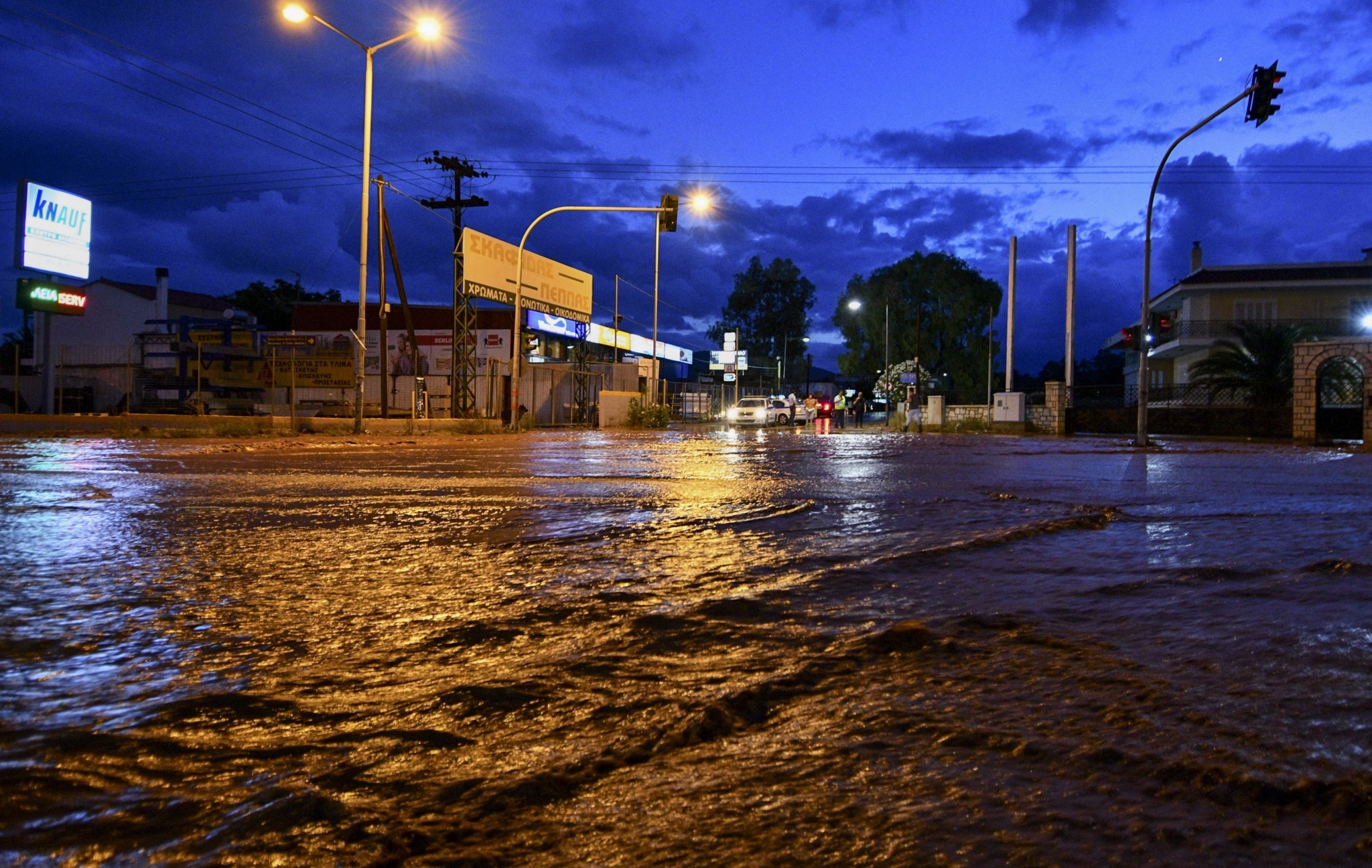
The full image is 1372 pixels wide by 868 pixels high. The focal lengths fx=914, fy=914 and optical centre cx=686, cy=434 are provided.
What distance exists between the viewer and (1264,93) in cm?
1697

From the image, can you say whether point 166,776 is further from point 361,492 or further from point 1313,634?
point 361,492

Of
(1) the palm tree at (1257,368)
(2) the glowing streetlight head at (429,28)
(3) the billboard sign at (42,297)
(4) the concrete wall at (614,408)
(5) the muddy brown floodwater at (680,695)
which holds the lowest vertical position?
(5) the muddy brown floodwater at (680,695)

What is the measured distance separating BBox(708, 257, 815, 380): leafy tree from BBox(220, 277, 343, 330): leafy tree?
38115 millimetres

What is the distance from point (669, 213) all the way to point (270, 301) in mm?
55170

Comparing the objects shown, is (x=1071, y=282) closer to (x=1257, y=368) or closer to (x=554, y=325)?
(x=1257, y=368)

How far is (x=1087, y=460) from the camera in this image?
575 inches

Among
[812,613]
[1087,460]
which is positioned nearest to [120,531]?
[812,613]

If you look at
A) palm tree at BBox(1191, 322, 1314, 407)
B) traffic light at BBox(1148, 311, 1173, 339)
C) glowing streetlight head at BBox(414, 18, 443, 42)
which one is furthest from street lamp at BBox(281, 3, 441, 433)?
palm tree at BBox(1191, 322, 1314, 407)

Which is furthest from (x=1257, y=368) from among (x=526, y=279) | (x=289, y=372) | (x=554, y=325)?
(x=289, y=372)

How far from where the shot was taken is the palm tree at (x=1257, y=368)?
30.4 meters

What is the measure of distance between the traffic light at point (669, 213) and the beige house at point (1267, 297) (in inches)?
1027

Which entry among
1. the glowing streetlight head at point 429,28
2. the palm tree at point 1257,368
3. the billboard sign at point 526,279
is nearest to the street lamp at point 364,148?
the glowing streetlight head at point 429,28

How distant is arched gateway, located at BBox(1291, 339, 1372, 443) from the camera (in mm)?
23078

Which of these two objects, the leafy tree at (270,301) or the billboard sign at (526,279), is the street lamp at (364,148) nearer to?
the billboard sign at (526,279)
